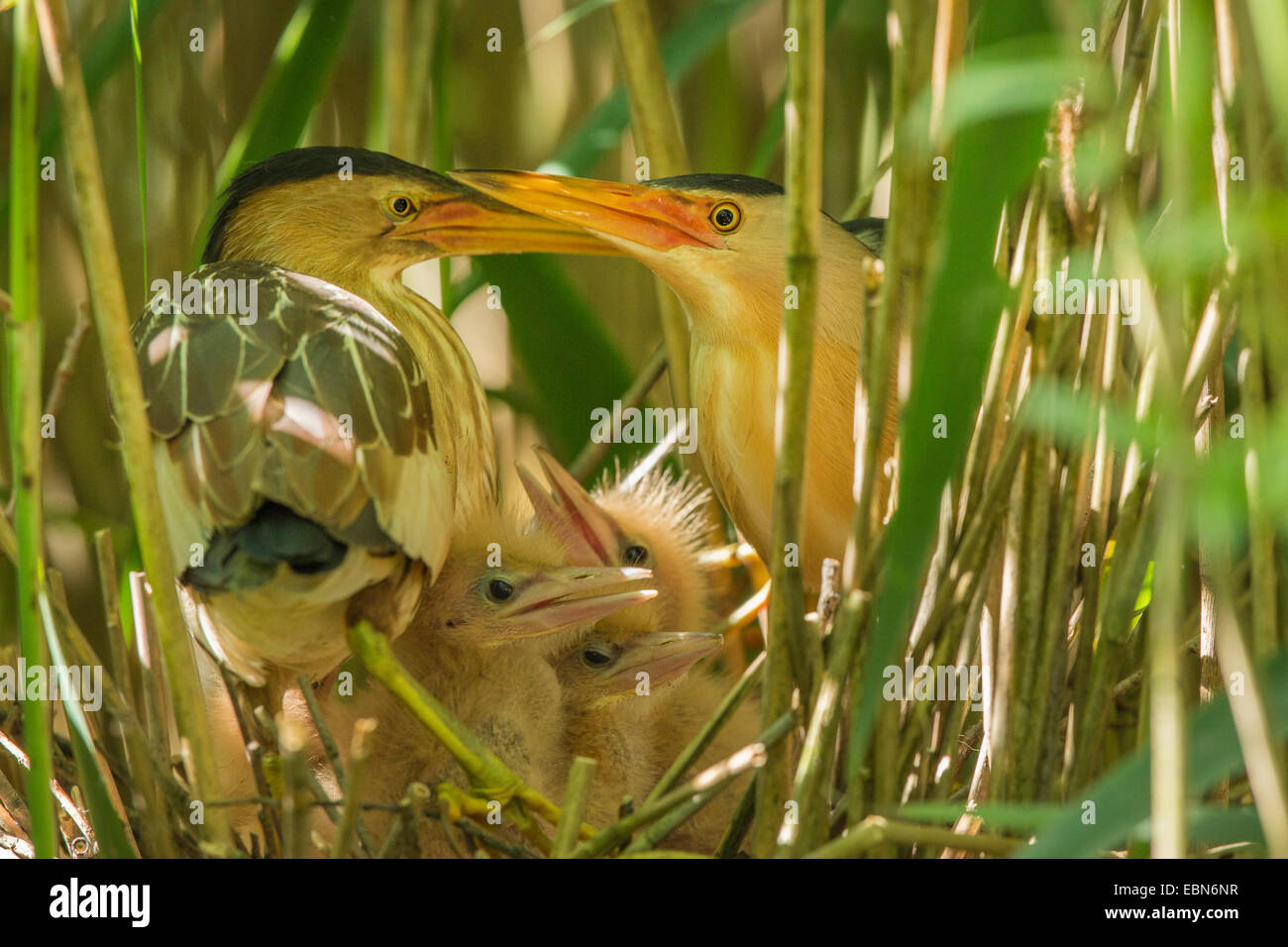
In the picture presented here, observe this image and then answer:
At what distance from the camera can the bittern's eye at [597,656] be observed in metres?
1.40

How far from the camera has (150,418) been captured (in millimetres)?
1077

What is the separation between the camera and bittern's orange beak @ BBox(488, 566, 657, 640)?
127cm

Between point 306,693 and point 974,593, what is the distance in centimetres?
51

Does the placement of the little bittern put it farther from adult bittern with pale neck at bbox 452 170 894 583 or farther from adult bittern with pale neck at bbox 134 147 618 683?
adult bittern with pale neck at bbox 452 170 894 583

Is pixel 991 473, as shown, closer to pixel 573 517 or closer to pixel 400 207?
pixel 573 517

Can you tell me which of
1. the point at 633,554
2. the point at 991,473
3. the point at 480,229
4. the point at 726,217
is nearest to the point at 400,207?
the point at 480,229

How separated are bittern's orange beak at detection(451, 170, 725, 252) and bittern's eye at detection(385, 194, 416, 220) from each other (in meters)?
0.09

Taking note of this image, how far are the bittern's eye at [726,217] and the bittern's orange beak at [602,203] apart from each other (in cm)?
1

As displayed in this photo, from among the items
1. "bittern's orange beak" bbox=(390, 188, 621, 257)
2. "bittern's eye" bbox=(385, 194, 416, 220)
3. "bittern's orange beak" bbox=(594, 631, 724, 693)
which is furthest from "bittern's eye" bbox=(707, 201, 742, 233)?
"bittern's orange beak" bbox=(594, 631, 724, 693)

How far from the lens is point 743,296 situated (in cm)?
143

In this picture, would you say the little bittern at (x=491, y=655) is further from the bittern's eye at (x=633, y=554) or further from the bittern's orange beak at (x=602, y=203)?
the bittern's orange beak at (x=602, y=203)

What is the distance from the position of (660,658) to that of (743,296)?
0.39 meters
